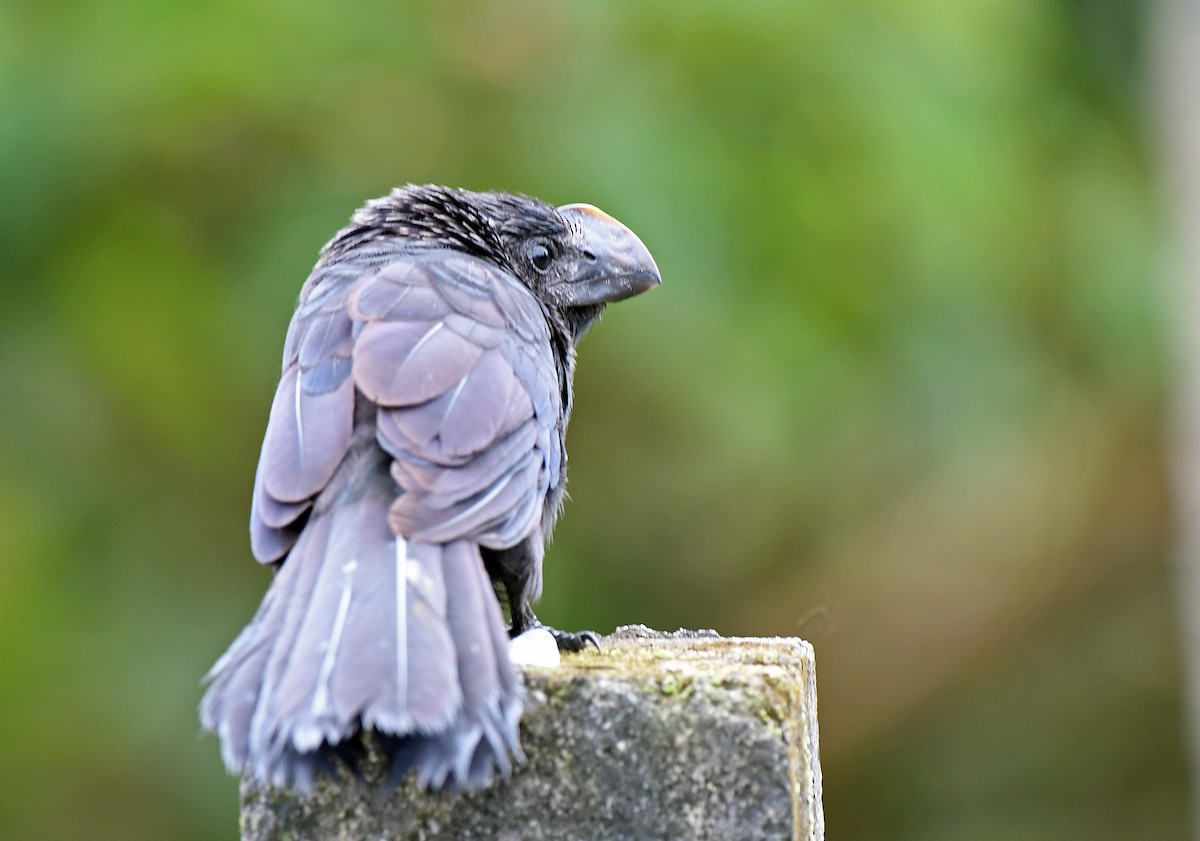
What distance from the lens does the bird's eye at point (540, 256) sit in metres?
4.15

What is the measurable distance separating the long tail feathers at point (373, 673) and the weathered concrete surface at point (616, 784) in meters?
0.09

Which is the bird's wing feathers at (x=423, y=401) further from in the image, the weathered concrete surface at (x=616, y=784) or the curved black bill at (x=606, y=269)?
the curved black bill at (x=606, y=269)

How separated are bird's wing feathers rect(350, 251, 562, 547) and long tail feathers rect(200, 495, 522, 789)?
146mm

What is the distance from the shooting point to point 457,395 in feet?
9.87

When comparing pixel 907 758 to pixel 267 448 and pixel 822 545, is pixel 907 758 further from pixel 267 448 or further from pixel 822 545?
pixel 267 448

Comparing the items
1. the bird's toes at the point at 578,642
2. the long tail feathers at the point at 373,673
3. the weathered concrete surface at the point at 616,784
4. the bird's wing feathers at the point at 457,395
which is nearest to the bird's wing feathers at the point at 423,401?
the bird's wing feathers at the point at 457,395

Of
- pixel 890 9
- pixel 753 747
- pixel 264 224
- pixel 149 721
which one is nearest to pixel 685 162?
pixel 890 9

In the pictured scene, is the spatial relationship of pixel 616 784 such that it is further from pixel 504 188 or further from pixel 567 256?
pixel 504 188

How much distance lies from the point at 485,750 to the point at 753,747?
0.44m

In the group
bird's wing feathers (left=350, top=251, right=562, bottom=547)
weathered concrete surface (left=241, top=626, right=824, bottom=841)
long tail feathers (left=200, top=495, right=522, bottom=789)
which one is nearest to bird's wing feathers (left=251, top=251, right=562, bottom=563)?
bird's wing feathers (left=350, top=251, right=562, bottom=547)

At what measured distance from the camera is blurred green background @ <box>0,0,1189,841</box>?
6508 mm

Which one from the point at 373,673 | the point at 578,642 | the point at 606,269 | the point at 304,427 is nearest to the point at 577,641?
the point at 578,642

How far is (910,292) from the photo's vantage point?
7289 mm

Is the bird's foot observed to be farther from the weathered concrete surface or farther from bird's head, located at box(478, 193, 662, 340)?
bird's head, located at box(478, 193, 662, 340)
